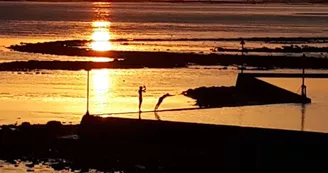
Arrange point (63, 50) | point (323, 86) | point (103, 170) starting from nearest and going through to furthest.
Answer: point (103, 170), point (323, 86), point (63, 50)

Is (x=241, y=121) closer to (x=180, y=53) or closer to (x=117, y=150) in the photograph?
(x=117, y=150)

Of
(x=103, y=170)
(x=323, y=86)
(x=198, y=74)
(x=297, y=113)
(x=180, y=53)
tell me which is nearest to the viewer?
(x=103, y=170)

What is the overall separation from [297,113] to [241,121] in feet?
5.95

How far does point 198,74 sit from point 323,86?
11081 mm

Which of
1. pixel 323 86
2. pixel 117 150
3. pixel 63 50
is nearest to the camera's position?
pixel 117 150

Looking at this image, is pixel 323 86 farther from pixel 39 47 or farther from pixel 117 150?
pixel 39 47

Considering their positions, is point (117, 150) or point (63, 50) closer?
point (117, 150)

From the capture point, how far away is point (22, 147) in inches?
754

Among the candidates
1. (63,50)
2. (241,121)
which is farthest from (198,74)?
(241,121)

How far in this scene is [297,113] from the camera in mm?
20438

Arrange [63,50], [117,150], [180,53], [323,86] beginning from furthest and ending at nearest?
[63,50], [180,53], [323,86], [117,150]

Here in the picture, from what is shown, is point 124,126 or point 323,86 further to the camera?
point 323,86

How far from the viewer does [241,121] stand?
1920cm

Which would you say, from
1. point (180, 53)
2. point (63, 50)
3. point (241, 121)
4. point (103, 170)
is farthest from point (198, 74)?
point (103, 170)
